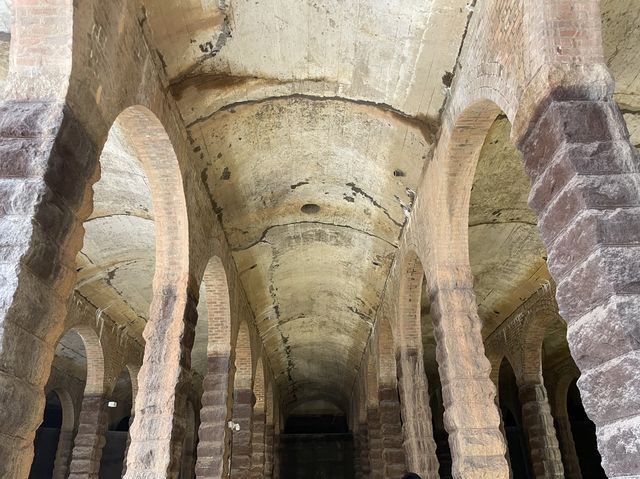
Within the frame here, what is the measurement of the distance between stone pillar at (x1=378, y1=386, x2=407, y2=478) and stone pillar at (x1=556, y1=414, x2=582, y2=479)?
4656mm

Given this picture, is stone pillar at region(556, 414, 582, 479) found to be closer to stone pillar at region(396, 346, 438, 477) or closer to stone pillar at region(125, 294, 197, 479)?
stone pillar at region(396, 346, 438, 477)

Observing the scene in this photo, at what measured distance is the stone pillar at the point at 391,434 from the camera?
11.8 m

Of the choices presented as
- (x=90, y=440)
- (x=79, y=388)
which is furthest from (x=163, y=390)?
(x=79, y=388)

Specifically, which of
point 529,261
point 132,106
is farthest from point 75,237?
point 529,261

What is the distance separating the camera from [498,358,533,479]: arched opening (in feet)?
57.2

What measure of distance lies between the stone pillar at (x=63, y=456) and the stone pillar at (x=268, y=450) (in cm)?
503

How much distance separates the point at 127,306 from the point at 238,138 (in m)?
6.39

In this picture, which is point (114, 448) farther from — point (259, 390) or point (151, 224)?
→ point (151, 224)

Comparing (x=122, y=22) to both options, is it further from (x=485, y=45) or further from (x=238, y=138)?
(x=485, y=45)

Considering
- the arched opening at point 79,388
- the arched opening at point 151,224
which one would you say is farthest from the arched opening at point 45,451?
the arched opening at point 151,224

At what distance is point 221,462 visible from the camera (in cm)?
816

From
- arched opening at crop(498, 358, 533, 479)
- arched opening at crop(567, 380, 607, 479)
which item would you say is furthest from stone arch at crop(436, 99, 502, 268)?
arched opening at crop(567, 380, 607, 479)

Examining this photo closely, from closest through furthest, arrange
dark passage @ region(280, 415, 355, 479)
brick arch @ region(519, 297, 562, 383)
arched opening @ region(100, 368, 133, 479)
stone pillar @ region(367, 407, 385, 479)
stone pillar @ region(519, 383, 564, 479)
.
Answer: stone pillar @ region(519, 383, 564, 479), brick arch @ region(519, 297, 562, 383), stone pillar @ region(367, 407, 385, 479), arched opening @ region(100, 368, 133, 479), dark passage @ region(280, 415, 355, 479)

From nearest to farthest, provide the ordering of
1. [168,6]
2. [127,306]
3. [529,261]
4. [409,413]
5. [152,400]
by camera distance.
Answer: [168,6]
[152,400]
[409,413]
[529,261]
[127,306]
